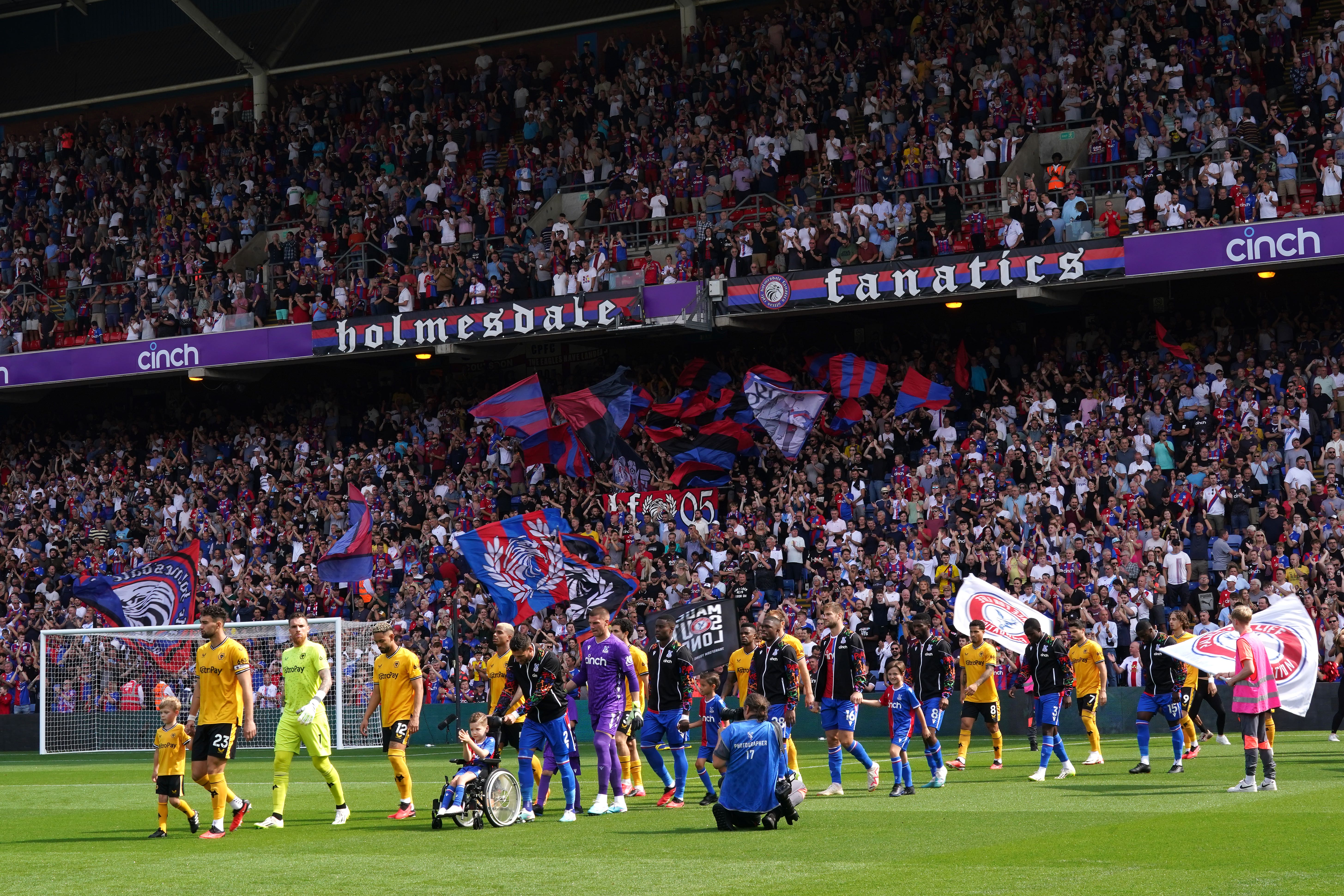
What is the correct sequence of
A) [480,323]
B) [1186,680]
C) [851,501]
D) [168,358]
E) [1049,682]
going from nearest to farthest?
1. [1049,682]
2. [1186,680]
3. [851,501]
4. [480,323]
5. [168,358]

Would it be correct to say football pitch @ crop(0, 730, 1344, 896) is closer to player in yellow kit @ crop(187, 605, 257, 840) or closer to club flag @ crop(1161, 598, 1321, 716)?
player in yellow kit @ crop(187, 605, 257, 840)

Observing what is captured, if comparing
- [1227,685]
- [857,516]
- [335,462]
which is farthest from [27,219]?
[1227,685]

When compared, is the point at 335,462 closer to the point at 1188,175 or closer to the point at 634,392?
the point at 634,392

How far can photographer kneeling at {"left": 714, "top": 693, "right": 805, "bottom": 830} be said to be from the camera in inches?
564

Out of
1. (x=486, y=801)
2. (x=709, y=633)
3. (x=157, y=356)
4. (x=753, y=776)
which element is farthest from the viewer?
(x=157, y=356)

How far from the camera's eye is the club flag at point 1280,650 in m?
17.3

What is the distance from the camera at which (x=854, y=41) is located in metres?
38.1

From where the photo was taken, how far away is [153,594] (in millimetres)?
33656

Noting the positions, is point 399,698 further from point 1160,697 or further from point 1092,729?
point 1160,697

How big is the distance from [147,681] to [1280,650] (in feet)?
71.7

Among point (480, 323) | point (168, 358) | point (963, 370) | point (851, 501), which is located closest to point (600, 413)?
point (480, 323)

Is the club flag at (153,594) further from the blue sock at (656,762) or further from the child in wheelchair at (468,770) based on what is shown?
the child in wheelchair at (468,770)

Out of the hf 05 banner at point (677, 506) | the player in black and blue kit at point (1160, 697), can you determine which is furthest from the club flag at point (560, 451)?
the player in black and blue kit at point (1160, 697)

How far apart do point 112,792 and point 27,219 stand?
29262 mm
